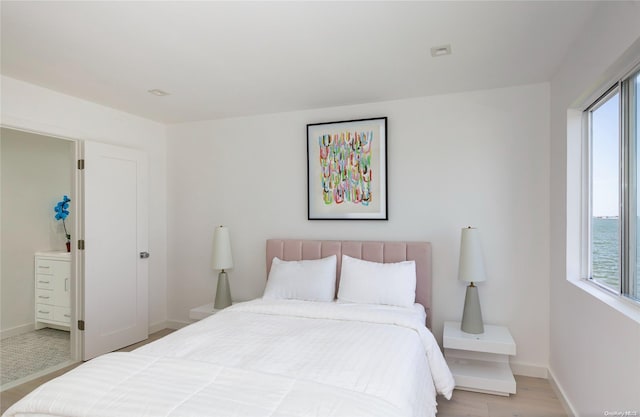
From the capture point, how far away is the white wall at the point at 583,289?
163 cm

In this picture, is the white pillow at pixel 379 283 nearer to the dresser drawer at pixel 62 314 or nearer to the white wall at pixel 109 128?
the white wall at pixel 109 128

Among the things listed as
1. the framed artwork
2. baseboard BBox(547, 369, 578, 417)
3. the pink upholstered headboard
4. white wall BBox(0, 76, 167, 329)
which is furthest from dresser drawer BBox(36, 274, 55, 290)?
baseboard BBox(547, 369, 578, 417)

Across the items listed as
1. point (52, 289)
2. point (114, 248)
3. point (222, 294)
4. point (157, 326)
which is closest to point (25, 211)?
point (52, 289)

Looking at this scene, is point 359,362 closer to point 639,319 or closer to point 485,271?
point 639,319

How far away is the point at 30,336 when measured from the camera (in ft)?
13.6

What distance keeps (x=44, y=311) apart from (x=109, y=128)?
2418 mm

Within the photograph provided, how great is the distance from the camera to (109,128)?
3.69 m

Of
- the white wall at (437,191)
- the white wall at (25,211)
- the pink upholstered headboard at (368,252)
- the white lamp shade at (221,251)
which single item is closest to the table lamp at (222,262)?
the white lamp shade at (221,251)

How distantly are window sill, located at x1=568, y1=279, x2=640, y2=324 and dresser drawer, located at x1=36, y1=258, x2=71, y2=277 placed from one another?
16.1ft

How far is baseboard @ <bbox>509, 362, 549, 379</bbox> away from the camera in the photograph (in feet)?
9.73

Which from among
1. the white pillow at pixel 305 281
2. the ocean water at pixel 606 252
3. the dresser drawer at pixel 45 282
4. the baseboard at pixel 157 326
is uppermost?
the ocean water at pixel 606 252

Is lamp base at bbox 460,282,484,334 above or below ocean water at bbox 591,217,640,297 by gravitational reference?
below

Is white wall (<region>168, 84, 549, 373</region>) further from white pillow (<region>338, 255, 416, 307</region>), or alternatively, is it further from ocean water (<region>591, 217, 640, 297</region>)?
ocean water (<region>591, 217, 640, 297</region>)

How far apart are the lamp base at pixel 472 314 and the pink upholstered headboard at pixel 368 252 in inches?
13.3
